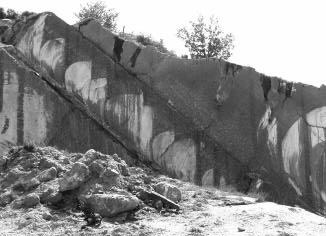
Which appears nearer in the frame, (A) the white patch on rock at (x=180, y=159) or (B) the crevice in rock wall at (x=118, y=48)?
(A) the white patch on rock at (x=180, y=159)

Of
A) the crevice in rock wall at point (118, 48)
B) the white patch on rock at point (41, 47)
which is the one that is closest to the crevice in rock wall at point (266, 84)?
the crevice in rock wall at point (118, 48)

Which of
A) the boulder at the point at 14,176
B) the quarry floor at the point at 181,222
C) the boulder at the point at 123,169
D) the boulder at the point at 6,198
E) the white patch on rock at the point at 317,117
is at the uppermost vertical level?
the white patch on rock at the point at 317,117

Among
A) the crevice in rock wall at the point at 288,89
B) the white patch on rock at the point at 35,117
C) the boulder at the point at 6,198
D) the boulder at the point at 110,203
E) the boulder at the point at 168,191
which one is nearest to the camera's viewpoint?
the boulder at the point at 110,203

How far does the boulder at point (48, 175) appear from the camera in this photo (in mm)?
7242

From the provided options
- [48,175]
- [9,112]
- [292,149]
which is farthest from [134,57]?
[48,175]

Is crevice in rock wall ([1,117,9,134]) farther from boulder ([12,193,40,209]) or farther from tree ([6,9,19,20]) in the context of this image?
tree ([6,9,19,20])

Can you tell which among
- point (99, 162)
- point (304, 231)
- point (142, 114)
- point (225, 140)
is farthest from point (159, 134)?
point (304, 231)

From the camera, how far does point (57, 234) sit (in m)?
6.04

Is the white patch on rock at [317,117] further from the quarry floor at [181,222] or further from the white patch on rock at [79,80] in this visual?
the quarry floor at [181,222]

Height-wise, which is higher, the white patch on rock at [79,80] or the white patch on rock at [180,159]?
the white patch on rock at [79,80]

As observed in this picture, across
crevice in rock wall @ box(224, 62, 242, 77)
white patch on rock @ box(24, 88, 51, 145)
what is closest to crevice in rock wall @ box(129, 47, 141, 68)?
crevice in rock wall @ box(224, 62, 242, 77)

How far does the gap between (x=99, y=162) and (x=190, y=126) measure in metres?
5.66

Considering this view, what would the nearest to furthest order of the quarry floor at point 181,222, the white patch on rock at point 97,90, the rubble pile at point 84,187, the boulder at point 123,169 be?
the quarry floor at point 181,222
the rubble pile at point 84,187
the boulder at point 123,169
the white patch on rock at point 97,90

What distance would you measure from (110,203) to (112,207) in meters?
0.05
